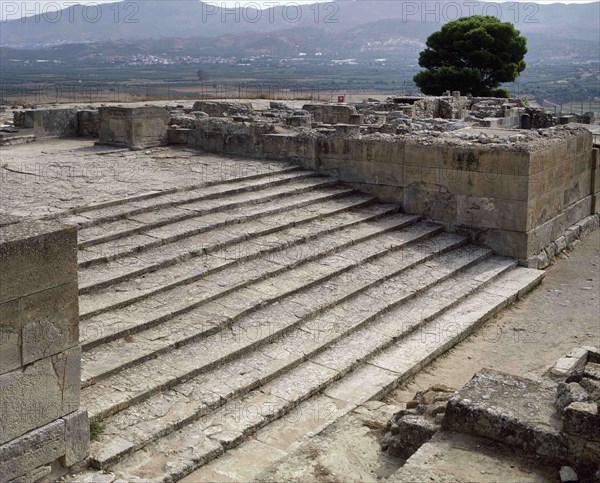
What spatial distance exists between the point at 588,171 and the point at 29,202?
9.71 metres

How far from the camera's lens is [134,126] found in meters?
13.9

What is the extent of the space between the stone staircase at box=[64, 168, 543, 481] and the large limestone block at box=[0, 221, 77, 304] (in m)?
1.40

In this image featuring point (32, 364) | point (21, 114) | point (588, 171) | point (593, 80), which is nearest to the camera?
point (32, 364)

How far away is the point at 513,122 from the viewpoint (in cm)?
2045

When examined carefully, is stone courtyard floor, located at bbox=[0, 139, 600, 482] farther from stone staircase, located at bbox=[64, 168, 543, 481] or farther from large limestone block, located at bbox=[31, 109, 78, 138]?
large limestone block, located at bbox=[31, 109, 78, 138]

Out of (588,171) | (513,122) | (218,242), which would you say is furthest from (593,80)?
(218,242)

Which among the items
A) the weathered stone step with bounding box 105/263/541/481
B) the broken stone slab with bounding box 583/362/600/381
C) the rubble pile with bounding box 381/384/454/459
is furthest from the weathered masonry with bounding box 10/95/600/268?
the rubble pile with bounding box 381/384/454/459

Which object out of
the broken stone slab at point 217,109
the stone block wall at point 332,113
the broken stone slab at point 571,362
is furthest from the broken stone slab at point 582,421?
the broken stone slab at point 217,109

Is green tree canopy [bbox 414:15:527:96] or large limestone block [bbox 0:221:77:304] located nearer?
large limestone block [bbox 0:221:77:304]

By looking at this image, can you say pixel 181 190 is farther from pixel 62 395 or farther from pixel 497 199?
pixel 62 395

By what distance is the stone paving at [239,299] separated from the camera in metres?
6.35

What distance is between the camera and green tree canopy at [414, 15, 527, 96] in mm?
34625

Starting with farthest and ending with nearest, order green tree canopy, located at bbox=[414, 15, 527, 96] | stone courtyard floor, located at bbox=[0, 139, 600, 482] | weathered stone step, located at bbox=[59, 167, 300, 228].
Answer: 1. green tree canopy, located at bbox=[414, 15, 527, 96]
2. weathered stone step, located at bbox=[59, 167, 300, 228]
3. stone courtyard floor, located at bbox=[0, 139, 600, 482]

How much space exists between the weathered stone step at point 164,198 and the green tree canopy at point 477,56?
24315mm
